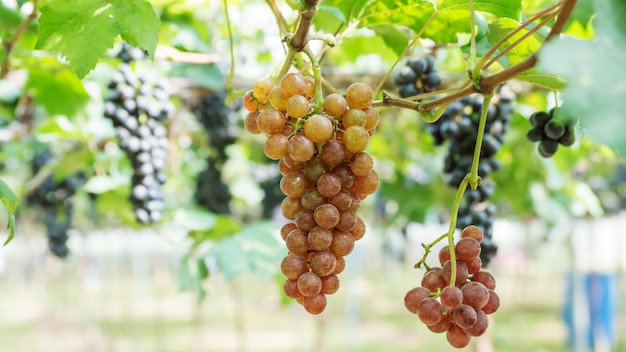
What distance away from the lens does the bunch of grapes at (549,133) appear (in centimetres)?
127

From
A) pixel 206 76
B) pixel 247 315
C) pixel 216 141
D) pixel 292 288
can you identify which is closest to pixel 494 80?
pixel 292 288

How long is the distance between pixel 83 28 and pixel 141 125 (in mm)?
1236

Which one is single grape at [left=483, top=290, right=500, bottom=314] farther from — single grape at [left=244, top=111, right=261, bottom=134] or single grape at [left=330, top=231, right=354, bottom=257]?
single grape at [left=244, top=111, right=261, bottom=134]

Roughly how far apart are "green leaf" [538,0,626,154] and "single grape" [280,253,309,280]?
435 millimetres

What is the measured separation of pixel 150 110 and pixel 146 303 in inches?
719

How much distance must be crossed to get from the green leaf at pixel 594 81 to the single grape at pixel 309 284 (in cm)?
42

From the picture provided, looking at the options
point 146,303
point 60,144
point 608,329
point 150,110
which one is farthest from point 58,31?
point 146,303

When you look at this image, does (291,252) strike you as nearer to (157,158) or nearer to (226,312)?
(157,158)

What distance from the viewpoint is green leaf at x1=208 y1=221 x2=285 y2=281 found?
244 centimetres

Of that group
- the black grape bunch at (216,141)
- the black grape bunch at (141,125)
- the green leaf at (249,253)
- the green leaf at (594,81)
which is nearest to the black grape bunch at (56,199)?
the black grape bunch at (216,141)

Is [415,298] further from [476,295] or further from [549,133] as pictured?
[549,133]

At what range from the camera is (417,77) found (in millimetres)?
1646

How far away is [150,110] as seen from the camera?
2328 millimetres

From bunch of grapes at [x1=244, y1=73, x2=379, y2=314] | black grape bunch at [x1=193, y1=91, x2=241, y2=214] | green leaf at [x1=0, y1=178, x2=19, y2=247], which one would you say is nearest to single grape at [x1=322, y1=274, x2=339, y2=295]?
bunch of grapes at [x1=244, y1=73, x2=379, y2=314]
